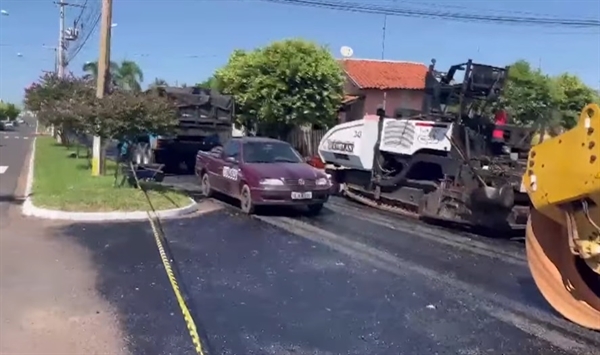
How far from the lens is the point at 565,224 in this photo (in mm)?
5582

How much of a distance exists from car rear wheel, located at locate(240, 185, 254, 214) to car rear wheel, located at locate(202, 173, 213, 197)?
2.35 m

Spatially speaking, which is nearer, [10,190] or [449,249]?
[449,249]

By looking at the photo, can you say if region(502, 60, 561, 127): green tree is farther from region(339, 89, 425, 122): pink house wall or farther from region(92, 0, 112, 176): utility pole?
region(92, 0, 112, 176): utility pole

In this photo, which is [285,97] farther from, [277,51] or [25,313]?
[25,313]

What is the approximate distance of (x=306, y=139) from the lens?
92.9 feet

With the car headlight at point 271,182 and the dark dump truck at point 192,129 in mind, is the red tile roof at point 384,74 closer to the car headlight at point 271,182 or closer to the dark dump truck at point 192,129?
the dark dump truck at point 192,129

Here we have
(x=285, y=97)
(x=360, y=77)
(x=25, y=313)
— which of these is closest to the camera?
(x=25, y=313)

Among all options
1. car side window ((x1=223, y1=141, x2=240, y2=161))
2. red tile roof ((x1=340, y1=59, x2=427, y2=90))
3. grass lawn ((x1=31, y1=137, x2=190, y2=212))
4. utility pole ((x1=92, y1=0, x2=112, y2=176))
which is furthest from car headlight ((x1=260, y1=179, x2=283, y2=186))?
red tile roof ((x1=340, y1=59, x2=427, y2=90))

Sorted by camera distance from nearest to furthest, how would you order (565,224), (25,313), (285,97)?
(565,224)
(25,313)
(285,97)

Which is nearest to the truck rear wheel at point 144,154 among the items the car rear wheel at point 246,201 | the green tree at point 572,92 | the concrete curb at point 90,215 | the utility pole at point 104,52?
the utility pole at point 104,52

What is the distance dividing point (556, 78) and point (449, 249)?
27112 mm

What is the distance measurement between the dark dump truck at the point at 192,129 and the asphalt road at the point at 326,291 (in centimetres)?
991

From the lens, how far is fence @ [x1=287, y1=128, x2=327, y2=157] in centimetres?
2781

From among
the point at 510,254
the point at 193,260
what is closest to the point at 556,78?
the point at 510,254
